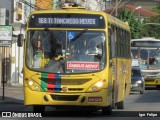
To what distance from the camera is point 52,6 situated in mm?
54094

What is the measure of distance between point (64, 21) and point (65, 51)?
0.95 m

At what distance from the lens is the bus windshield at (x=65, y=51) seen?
20.1 meters

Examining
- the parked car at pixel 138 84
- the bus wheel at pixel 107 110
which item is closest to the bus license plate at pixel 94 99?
the bus wheel at pixel 107 110

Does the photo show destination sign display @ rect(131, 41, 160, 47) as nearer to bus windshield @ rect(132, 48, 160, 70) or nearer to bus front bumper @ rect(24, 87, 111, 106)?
bus windshield @ rect(132, 48, 160, 70)

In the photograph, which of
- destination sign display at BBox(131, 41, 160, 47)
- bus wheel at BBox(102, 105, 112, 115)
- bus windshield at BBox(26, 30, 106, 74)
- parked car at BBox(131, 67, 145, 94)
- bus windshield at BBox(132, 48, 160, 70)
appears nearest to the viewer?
bus windshield at BBox(26, 30, 106, 74)

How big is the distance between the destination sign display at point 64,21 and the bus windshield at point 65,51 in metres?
0.19

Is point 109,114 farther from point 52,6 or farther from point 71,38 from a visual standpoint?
point 52,6

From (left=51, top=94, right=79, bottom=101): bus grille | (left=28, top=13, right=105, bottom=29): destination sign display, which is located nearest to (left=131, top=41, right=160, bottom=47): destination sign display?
(left=28, top=13, right=105, bottom=29): destination sign display

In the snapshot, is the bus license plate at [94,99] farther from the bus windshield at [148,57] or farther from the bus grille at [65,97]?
the bus windshield at [148,57]

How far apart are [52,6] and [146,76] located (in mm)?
10556

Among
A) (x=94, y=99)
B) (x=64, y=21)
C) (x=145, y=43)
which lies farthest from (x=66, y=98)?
(x=145, y=43)

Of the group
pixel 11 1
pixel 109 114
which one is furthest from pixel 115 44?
pixel 11 1

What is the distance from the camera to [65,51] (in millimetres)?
20219

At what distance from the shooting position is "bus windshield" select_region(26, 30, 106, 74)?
20062mm
